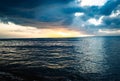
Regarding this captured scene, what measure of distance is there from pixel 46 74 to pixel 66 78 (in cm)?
Answer: 543

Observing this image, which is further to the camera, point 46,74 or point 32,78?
point 46,74

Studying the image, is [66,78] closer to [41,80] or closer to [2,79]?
[41,80]

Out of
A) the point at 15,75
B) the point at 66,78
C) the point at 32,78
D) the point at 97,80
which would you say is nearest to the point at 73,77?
the point at 66,78

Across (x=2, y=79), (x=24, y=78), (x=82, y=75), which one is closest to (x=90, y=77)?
(x=82, y=75)

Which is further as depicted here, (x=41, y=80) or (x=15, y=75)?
(x=15, y=75)

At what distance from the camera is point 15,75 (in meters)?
38.2

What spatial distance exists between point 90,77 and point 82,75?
6.90 feet

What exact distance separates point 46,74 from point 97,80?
1099cm

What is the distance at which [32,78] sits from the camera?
118ft

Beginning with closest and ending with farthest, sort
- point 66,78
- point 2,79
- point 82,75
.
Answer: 1. point 2,79
2. point 66,78
3. point 82,75

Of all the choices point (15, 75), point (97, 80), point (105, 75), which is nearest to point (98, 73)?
point (105, 75)

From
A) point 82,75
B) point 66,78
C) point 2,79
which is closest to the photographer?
point 2,79

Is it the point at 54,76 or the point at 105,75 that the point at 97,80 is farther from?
the point at 54,76

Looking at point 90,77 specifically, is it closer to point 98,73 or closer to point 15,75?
point 98,73
